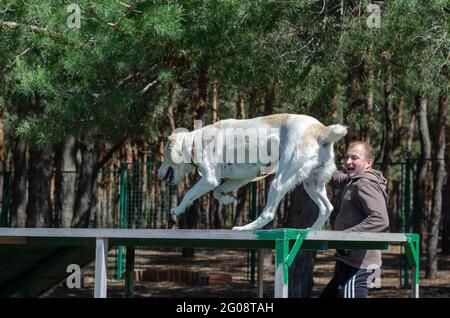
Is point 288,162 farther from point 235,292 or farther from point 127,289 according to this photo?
point 235,292

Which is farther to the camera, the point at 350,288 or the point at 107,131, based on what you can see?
the point at 107,131

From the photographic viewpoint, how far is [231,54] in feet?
40.2

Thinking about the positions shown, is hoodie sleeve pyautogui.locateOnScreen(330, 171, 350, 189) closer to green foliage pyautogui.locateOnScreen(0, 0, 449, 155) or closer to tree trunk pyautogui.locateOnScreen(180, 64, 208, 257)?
green foliage pyautogui.locateOnScreen(0, 0, 449, 155)

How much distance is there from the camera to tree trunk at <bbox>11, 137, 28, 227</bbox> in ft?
71.9

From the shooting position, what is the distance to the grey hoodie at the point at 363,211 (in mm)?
6801

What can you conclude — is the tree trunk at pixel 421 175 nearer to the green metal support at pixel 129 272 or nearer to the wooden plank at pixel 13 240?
the green metal support at pixel 129 272

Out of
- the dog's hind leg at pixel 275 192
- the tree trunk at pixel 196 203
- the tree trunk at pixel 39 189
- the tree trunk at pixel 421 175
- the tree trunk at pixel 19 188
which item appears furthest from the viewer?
the tree trunk at pixel 19 188

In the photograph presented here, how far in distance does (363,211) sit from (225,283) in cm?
1277

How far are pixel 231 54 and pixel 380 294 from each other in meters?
7.74

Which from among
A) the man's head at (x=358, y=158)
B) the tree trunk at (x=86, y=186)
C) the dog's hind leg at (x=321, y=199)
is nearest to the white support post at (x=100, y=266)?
the dog's hind leg at (x=321, y=199)

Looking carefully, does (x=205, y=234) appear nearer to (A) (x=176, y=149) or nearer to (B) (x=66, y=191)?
(A) (x=176, y=149)

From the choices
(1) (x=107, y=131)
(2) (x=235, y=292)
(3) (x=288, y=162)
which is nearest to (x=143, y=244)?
(3) (x=288, y=162)
